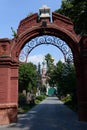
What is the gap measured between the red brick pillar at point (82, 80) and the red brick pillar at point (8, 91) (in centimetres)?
403

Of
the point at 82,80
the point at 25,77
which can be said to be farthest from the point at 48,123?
the point at 25,77

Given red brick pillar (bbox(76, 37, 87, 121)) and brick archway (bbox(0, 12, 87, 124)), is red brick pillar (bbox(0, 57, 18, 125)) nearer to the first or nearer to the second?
brick archway (bbox(0, 12, 87, 124))

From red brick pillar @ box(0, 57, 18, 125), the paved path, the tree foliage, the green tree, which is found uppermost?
the tree foliage

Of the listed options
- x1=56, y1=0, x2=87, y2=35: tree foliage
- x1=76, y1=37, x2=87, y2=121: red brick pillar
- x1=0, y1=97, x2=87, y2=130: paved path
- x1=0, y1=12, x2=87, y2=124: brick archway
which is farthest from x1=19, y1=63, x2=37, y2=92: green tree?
x1=76, y1=37, x2=87, y2=121: red brick pillar

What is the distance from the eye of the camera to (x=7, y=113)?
17.3m

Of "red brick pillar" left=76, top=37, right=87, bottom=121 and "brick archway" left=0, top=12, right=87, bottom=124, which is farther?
"red brick pillar" left=76, top=37, right=87, bottom=121

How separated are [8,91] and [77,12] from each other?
1038cm

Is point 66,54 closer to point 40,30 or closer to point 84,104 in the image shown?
point 40,30

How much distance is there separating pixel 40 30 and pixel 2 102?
5.34 m

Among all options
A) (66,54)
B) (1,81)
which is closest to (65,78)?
(66,54)

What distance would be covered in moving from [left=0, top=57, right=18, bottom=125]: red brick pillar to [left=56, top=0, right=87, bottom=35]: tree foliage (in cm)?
811

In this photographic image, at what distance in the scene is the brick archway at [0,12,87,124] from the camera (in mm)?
17547

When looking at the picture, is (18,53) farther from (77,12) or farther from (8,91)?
(77,12)

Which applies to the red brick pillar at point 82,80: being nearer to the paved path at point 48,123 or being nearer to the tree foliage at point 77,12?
the paved path at point 48,123
